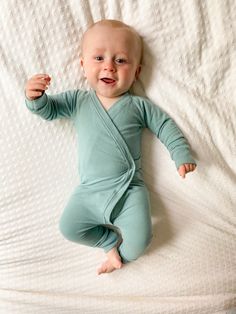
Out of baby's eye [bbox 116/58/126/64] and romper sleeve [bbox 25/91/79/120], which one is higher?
baby's eye [bbox 116/58/126/64]

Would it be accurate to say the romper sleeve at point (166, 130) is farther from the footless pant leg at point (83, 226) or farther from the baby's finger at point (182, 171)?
the footless pant leg at point (83, 226)

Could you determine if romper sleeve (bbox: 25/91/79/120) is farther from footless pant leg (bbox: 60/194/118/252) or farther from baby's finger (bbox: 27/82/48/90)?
footless pant leg (bbox: 60/194/118/252)

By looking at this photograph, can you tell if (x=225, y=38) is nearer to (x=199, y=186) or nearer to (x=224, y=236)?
(x=199, y=186)

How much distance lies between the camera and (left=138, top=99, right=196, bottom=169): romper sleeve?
1020 mm

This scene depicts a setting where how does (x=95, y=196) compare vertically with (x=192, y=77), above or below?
below

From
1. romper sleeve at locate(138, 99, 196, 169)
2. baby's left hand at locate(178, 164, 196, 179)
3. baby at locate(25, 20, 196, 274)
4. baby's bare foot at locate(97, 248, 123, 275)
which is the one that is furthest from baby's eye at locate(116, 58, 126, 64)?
baby's bare foot at locate(97, 248, 123, 275)

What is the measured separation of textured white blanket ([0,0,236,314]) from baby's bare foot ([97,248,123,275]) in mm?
37

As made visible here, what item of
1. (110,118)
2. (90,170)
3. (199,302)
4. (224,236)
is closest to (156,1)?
(110,118)

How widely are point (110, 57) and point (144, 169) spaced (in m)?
0.31

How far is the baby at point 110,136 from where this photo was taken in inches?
40.0

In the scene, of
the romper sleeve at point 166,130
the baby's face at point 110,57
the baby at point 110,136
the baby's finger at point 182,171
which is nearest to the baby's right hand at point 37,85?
the baby at point 110,136

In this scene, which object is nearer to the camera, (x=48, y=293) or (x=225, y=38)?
(x=225, y=38)

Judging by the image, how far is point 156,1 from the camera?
1.04 m

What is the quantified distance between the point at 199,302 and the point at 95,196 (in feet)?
1.33
